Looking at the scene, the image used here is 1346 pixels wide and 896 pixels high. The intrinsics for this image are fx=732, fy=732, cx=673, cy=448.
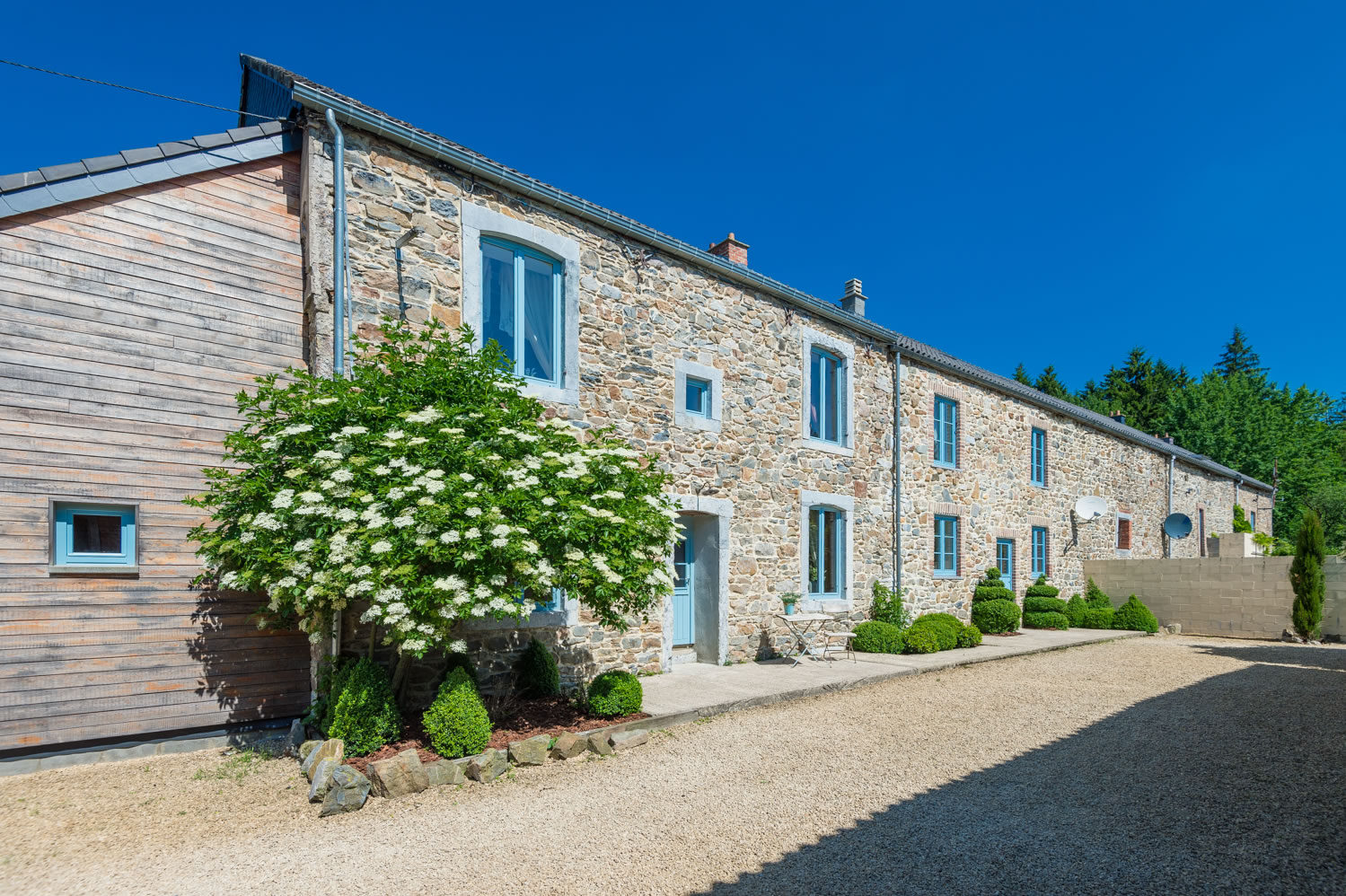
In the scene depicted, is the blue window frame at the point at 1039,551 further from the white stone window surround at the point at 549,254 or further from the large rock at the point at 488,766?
the large rock at the point at 488,766

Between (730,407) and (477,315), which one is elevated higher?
(477,315)

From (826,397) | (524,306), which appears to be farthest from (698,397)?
(826,397)

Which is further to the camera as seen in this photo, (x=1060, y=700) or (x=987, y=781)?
(x=1060, y=700)

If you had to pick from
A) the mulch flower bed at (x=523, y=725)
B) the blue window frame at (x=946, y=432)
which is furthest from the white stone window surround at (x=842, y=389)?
the mulch flower bed at (x=523, y=725)

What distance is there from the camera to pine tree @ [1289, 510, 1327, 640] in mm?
14031

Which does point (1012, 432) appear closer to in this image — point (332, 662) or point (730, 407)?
point (730, 407)

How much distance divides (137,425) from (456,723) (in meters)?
3.59

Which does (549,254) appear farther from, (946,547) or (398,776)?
(946,547)

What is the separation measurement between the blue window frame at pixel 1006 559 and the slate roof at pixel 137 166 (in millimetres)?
14048

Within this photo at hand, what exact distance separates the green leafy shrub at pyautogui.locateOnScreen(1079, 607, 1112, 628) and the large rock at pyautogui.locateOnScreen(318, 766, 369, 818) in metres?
15.8

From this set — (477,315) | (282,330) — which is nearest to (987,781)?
(477,315)

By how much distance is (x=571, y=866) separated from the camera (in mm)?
3900

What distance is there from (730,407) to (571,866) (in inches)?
261

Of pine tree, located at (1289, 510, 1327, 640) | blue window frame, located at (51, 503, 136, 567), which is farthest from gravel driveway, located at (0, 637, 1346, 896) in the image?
pine tree, located at (1289, 510, 1327, 640)
